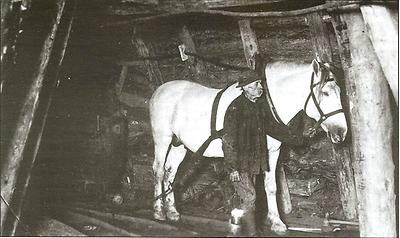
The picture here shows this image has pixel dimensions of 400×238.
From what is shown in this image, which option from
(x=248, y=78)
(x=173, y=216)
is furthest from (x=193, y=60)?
(x=173, y=216)

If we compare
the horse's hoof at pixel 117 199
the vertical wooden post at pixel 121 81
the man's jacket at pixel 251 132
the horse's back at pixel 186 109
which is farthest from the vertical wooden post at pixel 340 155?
the horse's hoof at pixel 117 199

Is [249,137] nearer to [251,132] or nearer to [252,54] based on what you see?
[251,132]

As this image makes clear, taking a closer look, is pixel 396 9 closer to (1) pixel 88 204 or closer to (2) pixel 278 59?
(2) pixel 278 59

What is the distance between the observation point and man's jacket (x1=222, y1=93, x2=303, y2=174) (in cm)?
189

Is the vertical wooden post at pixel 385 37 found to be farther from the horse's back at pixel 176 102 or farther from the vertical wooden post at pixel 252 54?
the horse's back at pixel 176 102

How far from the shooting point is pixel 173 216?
82.3 inches

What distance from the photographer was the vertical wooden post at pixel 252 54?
1975mm

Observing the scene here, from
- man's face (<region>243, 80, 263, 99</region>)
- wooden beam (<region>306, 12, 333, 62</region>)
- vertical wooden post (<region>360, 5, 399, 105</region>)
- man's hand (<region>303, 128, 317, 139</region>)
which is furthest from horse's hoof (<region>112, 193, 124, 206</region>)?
vertical wooden post (<region>360, 5, 399, 105</region>)

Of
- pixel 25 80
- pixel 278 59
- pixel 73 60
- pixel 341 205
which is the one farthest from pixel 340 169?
pixel 25 80

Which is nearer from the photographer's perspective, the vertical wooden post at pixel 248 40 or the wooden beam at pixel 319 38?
the wooden beam at pixel 319 38

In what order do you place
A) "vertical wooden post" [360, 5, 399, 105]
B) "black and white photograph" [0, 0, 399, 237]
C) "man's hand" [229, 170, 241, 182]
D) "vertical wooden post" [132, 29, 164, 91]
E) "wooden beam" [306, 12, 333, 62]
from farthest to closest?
1. "vertical wooden post" [132, 29, 164, 91]
2. "man's hand" [229, 170, 241, 182]
3. "wooden beam" [306, 12, 333, 62]
4. "black and white photograph" [0, 0, 399, 237]
5. "vertical wooden post" [360, 5, 399, 105]

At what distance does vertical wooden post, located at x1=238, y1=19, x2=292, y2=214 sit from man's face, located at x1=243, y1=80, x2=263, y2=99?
0.10 metres

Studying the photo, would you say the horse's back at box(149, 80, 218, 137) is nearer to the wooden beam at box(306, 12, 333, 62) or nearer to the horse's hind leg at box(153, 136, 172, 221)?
the horse's hind leg at box(153, 136, 172, 221)

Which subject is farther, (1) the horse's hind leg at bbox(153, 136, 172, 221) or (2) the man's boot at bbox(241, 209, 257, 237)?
(1) the horse's hind leg at bbox(153, 136, 172, 221)
